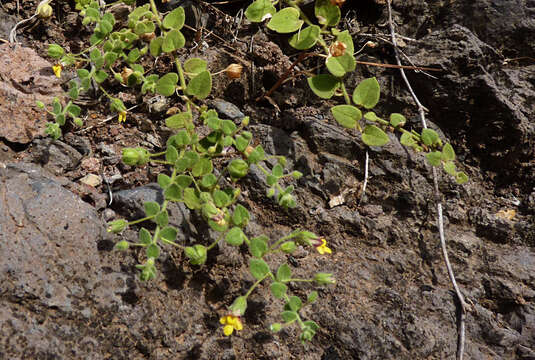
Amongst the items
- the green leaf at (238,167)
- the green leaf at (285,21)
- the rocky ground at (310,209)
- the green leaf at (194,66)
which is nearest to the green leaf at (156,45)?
the green leaf at (194,66)

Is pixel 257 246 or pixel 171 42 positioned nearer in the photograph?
pixel 257 246

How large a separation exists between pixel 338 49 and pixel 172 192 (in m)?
1.00

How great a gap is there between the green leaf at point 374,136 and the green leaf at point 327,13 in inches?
23.4

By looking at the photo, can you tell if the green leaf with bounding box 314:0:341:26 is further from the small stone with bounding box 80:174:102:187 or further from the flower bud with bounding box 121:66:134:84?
the small stone with bounding box 80:174:102:187

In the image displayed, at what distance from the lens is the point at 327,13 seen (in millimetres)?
2064

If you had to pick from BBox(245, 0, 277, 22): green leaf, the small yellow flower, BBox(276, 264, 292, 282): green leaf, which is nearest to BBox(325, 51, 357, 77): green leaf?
BBox(245, 0, 277, 22): green leaf

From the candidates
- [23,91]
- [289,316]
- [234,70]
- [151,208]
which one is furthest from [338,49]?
[23,91]

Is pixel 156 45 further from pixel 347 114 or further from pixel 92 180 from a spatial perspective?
pixel 347 114

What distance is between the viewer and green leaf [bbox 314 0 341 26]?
6.73ft

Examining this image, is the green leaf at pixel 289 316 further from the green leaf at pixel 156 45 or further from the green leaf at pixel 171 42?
the green leaf at pixel 156 45

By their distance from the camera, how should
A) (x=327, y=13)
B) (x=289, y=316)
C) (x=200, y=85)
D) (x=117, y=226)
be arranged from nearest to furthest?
1. (x=289, y=316)
2. (x=117, y=226)
3. (x=200, y=85)
4. (x=327, y=13)

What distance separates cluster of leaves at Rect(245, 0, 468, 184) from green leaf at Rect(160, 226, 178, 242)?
0.89 m

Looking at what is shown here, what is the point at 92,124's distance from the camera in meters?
2.14

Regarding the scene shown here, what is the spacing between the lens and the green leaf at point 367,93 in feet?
6.12
